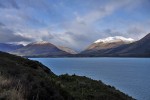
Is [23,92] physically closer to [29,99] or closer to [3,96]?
[29,99]

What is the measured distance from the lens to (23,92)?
399 inches

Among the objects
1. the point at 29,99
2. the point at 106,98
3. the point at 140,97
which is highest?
the point at 29,99

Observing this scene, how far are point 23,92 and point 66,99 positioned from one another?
3816 mm

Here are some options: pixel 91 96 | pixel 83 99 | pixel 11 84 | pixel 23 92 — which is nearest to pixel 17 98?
pixel 23 92

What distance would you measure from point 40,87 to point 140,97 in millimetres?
39001

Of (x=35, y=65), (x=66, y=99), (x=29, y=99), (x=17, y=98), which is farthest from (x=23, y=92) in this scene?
A: (x=35, y=65)

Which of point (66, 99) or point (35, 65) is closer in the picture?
point (66, 99)

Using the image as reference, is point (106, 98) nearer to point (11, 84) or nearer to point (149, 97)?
point (11, 84)

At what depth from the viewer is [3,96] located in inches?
344

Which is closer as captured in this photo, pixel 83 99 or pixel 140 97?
pixel 83 99

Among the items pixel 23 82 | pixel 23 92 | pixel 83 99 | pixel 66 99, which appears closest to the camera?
pixel 23 92

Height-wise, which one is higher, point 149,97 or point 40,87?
point 40,87

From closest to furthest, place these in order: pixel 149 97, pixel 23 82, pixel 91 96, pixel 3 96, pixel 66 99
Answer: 1. pixel 3 96
2. pixel 23 82
3. pixel 66 99
4. pixel 91 96
5. pixel 149 97

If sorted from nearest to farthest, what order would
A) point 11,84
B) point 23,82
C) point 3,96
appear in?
point 3,96 < point 11,84 < point 23,82
